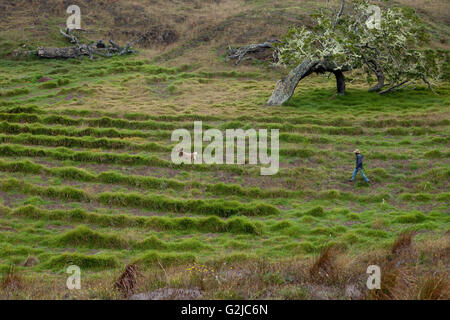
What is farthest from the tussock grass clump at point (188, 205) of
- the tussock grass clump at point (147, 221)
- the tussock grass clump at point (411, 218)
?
the tussock grass clump at point (411, 218)

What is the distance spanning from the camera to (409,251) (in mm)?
13531

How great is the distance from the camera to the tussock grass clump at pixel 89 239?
1697 cm

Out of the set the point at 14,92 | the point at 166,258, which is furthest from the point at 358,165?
the point at 14,92

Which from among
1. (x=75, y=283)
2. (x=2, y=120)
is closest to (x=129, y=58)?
(x=2, y=120)

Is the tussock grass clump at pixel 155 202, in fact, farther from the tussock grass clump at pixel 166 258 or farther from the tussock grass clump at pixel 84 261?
the tussock grass clump at pixel 84 261

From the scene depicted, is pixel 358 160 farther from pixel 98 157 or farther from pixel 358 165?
pixel 98 157

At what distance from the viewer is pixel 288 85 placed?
35344mm

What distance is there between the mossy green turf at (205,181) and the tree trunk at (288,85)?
3.26 ft

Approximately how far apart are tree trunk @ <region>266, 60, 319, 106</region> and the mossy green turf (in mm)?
993

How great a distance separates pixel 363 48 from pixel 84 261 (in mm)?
30664

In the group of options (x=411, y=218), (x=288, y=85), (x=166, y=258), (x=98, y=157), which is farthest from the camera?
(x=288, y=85)

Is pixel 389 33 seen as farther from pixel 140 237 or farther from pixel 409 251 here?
pixel 140 237

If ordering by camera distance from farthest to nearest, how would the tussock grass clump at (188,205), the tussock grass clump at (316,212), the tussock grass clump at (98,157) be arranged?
1. the tussock grass clump at (98,157)
2. the tussock grass clump at (188,205)
3. the tussock grass clump at (316,212)
